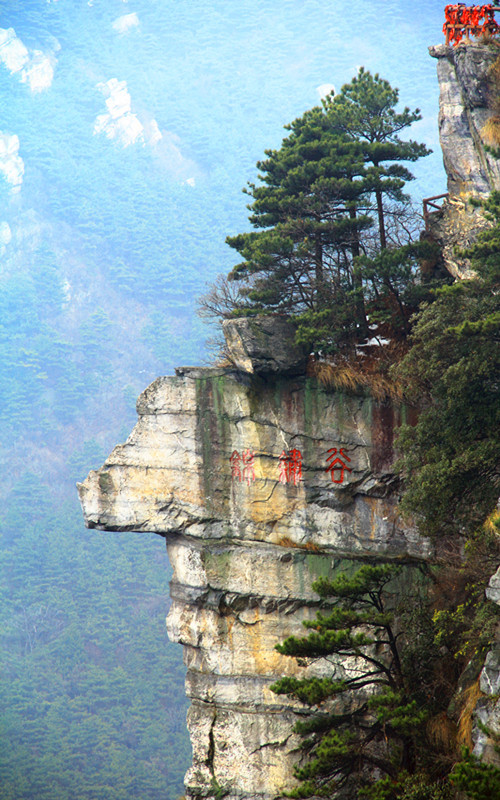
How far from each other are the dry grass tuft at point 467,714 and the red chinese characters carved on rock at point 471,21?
330 inches

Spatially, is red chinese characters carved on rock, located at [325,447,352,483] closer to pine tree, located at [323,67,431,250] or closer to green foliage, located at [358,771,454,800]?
pine tree, located at [323,67,431,250]

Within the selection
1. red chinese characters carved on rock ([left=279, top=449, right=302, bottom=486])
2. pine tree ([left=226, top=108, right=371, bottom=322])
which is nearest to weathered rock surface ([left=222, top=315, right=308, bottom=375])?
pine tree ([left=226, top=108, right=371, bottom=322])

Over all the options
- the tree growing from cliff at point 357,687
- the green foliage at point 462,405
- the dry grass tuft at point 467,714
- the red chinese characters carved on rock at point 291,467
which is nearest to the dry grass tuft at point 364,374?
the red chinese characters carved on rock at point 291,467

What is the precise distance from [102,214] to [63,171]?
4.83 m

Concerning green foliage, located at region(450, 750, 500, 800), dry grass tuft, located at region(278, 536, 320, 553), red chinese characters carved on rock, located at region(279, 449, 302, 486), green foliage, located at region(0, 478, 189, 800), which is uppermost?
red chinese characters carved on rock, located at region(279, 449, 302, 486)

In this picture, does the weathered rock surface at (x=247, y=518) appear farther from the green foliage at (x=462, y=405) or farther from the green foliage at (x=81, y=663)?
the green foliage at (x=81, y=663)

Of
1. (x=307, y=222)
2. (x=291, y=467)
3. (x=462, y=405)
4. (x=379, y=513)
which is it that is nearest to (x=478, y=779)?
(x=462, y=405)

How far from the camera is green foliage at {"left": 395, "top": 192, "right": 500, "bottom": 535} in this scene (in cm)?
986

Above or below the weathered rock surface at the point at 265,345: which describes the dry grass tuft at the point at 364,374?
below

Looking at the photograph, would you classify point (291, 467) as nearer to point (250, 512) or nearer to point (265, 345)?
point (250, 512)

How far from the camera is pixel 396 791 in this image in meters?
9.70

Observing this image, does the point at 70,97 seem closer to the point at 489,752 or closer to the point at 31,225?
the point at 31,225

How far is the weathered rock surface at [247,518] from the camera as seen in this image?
41.0ft

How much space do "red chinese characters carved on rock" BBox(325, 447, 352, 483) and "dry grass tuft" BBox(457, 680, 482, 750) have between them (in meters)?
3.64
